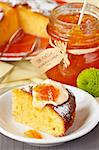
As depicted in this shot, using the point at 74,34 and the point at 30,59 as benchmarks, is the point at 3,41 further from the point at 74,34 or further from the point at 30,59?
the point at 74,34

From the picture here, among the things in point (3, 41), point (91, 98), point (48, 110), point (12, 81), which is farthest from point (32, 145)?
point (3, 41)

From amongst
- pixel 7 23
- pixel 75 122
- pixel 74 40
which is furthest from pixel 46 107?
pixel 7 23

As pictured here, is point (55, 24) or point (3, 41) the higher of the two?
point (55, 24)

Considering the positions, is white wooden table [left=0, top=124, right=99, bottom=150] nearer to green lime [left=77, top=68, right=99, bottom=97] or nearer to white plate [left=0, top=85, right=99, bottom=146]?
white plate [left=0, top=85, right=99, bottom=146]

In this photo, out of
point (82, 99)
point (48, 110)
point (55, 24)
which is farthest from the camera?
point (55, 24)

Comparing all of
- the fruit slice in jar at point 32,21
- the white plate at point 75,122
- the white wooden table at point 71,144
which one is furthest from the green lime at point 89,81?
the fruit slice in jar at point 32,21

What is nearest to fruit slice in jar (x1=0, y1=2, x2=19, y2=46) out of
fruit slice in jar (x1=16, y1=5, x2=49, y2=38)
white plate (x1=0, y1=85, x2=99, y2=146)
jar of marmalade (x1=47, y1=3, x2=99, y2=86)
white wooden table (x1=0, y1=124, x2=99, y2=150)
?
fruit slice in jar (x1=16, y1=5, x2=49, y2=38)

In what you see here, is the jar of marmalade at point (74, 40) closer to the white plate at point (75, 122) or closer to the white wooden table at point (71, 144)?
the white plate at point (75, 122)

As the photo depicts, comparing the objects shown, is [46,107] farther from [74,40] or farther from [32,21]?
[32,21]
